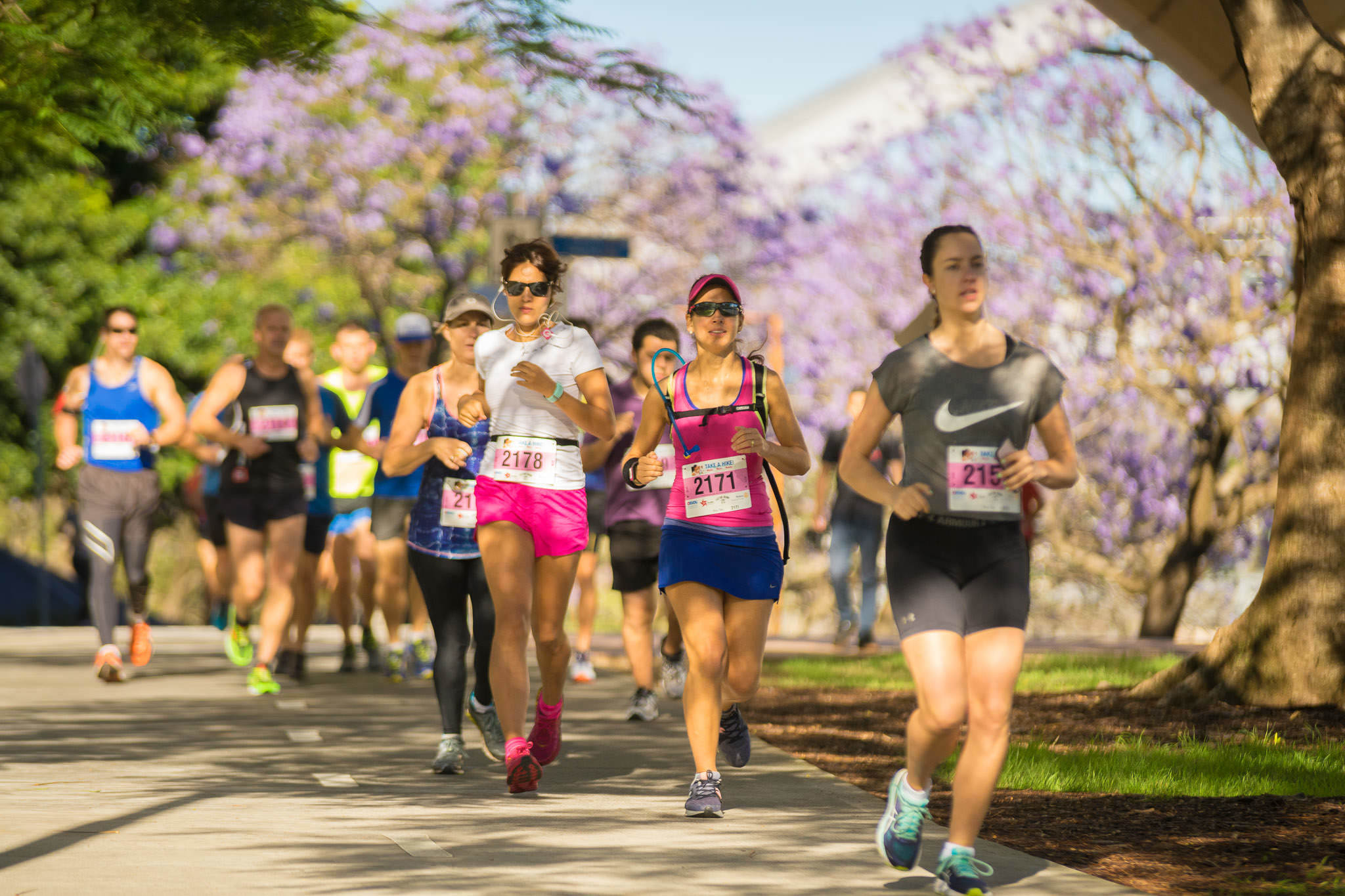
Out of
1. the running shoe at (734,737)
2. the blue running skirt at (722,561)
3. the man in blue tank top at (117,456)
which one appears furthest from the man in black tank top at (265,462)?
the blue running skirt at (722,561)

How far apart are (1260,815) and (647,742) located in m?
3.27

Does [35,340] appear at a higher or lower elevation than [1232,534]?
higher

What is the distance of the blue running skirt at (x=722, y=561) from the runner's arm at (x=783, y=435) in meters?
0.27

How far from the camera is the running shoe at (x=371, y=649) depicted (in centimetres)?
1284

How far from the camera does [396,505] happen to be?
37.0 feet

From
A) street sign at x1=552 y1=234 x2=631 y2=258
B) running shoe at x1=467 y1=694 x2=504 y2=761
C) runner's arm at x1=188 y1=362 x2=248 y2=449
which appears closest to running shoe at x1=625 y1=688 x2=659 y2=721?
running shoe at x1=467 y1=694 x2=504 y2=761

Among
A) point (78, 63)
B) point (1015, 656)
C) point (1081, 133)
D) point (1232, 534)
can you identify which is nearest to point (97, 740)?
point (78, 63)

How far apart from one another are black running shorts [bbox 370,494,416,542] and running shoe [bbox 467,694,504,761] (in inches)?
137

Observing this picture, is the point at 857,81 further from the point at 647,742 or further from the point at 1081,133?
the point at 647,742

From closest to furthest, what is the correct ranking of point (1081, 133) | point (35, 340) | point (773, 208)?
point (1081, 133) < point (773, 208) < point (35, 340)

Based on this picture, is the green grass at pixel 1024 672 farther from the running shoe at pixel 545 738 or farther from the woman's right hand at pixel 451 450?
the woman's right hand at pixel 451 450

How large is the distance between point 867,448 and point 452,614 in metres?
2.91

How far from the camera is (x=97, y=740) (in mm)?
8555

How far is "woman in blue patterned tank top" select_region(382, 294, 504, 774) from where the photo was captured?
754 centimetres
